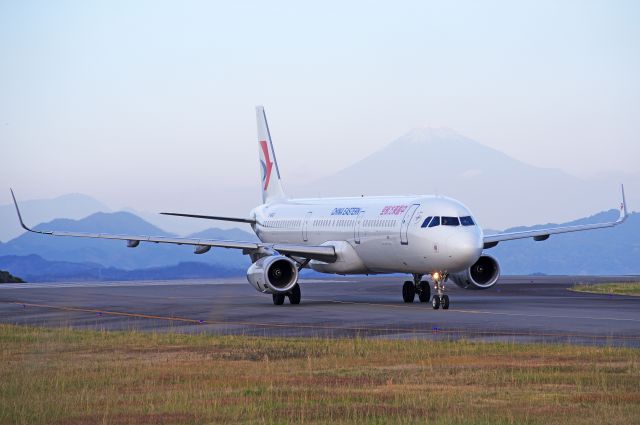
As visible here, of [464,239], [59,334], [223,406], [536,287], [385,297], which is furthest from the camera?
[536,287]

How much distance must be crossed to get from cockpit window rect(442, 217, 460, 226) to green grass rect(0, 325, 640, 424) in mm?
14608

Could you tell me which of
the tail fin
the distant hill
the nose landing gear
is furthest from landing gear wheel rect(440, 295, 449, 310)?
the distant hill

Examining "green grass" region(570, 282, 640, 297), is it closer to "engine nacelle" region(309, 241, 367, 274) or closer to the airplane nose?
"engine nacelle" region(309, 241, 367, 274)

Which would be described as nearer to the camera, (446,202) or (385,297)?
(446,202)

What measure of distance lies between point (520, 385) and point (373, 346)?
291 inches

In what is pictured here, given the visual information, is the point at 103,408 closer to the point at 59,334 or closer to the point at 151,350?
the point at 151,350

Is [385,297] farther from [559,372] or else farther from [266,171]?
[559,372]

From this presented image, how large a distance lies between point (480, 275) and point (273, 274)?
798 cm

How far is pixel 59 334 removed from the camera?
108 ft

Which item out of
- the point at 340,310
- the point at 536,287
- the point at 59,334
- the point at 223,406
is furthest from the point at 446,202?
the point at 223,406

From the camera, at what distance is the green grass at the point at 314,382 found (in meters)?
18.1

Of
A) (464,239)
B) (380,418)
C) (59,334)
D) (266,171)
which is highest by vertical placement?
(266,171)

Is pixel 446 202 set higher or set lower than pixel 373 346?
higher

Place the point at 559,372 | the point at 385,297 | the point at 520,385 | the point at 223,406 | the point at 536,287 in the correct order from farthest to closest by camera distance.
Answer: the point at 536,287, the point at 385,297, the point at 559,372, the point at 520,385, the point at 223,406
